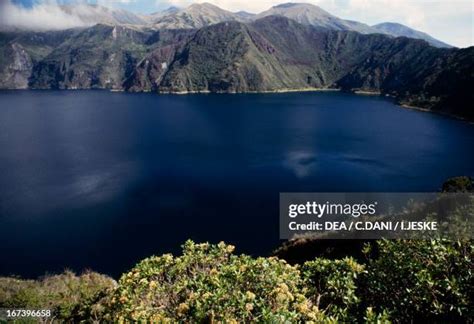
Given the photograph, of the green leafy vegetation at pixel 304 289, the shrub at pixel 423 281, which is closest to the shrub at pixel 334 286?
the green leafy vegetation at pixel 304 289

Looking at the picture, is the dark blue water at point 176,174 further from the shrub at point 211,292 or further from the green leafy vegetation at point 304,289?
the green leafy vegetation at point 304,289

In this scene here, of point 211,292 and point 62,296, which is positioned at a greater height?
point 211,292

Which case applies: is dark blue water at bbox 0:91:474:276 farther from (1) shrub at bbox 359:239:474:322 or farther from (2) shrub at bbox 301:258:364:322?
(1) shrub at bbox 359:239:474:322

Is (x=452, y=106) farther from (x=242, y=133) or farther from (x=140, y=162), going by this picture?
(x=140, y=162)

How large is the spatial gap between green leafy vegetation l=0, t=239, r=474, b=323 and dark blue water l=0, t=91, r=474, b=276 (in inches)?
1432

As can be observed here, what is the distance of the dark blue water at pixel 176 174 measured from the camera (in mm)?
55312

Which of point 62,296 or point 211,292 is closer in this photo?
point 211,292

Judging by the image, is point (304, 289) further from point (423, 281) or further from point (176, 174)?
point (176, 174)

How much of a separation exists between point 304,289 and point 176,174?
73.6 metres

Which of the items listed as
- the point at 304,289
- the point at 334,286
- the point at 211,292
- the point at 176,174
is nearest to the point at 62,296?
the point at 211,292

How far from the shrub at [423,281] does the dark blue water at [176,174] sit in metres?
37.4

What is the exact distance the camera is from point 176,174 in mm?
86438

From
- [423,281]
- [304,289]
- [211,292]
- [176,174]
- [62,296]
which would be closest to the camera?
[211,292]

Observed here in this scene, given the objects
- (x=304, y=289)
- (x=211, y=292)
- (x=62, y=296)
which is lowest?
(x=62, y=296)
